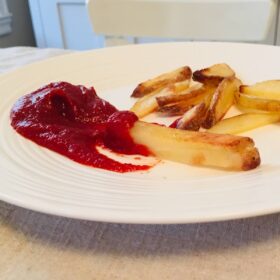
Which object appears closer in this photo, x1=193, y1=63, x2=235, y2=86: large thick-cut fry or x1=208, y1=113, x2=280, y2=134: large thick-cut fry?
x1=208, y1=113, x2=280, y2=134: large thick-cut fry

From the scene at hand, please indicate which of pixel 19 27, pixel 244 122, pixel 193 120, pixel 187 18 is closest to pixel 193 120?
pixel 193 120

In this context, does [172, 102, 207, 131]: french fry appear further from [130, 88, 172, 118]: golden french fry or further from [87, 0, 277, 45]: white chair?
[87, 0, 277, 45]: white chair

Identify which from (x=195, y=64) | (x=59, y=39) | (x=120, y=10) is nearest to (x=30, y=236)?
(x=195, y=64)

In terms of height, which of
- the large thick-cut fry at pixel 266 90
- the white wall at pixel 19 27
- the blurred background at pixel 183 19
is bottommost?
the white wall at pixel 19 27

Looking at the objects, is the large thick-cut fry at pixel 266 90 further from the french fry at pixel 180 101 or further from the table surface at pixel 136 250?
the table surface at pixel 136 250

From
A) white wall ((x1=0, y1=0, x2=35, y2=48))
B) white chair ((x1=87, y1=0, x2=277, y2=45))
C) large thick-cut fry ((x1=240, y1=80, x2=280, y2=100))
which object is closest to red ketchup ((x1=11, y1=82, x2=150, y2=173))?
large thick-cut fry ((x1=240, y1=80, x2=280, y2=100))

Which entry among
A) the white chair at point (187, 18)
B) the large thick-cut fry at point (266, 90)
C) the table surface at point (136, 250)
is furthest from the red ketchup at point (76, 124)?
the white chair at point (187, 18)

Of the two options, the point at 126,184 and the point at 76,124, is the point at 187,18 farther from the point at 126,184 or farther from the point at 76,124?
the point at 126,184

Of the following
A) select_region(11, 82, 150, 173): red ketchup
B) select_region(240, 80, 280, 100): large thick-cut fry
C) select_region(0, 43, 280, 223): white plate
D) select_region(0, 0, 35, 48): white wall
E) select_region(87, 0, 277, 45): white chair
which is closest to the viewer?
select_region(0, 43, 280, 223): white plate
